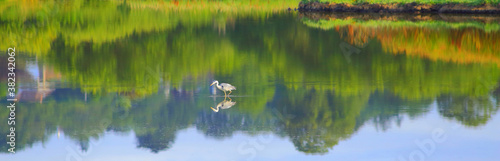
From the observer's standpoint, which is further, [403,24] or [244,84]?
[403,24]

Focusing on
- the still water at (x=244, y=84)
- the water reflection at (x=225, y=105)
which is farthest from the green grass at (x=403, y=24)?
the water reflection at (x=225, y=105)

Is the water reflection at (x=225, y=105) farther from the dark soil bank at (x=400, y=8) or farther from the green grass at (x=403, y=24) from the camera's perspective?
the dark soil bank at (x=400, y=8)

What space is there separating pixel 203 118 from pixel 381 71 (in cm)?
533

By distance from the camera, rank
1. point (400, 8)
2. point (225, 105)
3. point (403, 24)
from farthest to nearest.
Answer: point (400, 8) < point (403, 24) < point (225, 105)

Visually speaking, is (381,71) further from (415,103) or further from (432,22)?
(432,22)

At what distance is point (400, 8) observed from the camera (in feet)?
110

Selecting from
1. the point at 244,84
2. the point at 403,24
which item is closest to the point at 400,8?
the point at 403,24

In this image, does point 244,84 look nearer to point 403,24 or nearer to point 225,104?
point 225,104

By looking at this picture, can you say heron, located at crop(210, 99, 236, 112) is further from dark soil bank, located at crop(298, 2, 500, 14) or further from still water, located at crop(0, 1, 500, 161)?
dark soil bank, located at crop(298, 2, 500, 14)

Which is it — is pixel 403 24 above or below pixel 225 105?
below

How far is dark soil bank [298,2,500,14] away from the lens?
31.3m

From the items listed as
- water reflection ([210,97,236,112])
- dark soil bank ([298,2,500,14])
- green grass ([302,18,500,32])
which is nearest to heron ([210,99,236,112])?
water reflection ([210,97,236,112])

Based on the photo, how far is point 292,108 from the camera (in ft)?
33.1

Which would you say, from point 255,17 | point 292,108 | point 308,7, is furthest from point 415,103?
point 308,7
